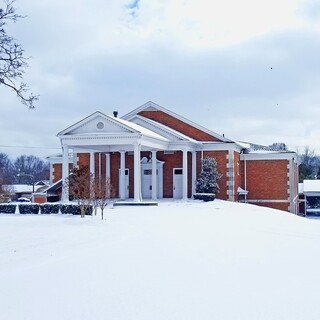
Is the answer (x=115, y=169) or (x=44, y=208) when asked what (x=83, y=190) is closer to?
(x=44, y=208)

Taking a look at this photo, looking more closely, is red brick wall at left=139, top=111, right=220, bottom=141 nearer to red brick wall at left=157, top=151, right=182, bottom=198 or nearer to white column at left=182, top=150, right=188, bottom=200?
red brick wall at left=157, top=151, right=182, bottom=198

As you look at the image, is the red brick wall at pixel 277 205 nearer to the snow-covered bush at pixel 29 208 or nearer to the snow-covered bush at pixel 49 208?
the snow-covered bush at pixel 49 208

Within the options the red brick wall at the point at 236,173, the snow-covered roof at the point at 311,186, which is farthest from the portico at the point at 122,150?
the snow-covered roof at the point at 311,186

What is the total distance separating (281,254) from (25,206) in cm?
1640

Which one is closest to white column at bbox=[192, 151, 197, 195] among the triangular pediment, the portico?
the portico

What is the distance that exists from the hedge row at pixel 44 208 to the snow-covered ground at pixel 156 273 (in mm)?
5630

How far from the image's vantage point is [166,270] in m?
10.4

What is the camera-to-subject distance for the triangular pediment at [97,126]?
3061 cm

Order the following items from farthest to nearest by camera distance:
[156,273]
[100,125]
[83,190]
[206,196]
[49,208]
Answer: [206,196]
[100,125]
[49,208]
[83,190]
[156,273]

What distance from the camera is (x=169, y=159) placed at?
36.1 metres

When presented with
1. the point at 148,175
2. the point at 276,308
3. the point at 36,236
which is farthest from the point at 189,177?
the point at 276,308

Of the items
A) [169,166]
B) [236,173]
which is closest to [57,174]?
[169,166]

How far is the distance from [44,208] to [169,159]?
Result: 43.0ft

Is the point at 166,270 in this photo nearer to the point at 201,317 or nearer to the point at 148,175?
the point at 201,317
